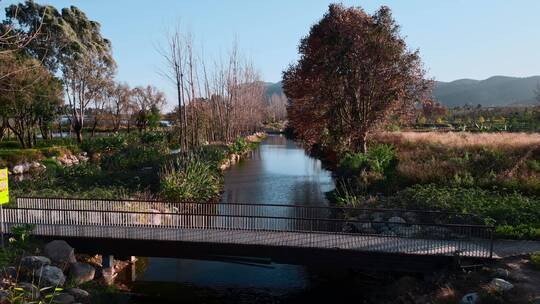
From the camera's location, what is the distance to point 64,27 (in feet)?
150

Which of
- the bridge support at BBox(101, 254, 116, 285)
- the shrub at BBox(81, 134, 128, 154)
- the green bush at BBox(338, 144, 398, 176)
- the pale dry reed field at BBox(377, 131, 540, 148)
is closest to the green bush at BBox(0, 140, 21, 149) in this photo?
the shrub at BBox(81, 134, 128, 154)

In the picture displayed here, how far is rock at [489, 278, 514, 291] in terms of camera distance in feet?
30.8

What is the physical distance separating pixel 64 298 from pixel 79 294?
0.60 metres

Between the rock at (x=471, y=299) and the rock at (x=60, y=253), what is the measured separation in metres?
9.43

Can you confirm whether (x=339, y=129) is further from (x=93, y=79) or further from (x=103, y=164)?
(x=93, y=79)

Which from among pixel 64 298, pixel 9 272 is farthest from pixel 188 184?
pixel 64 298

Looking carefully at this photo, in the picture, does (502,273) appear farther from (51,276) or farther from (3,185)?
(3,185)

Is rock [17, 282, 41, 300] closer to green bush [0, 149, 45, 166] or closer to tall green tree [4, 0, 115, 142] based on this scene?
green bush [0, 149, 45, 166]

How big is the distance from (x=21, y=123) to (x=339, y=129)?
28056 millimetres

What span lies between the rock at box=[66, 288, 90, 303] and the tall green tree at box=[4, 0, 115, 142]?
123ft

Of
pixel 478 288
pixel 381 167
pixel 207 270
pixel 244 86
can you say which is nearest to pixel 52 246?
pixel 207 270

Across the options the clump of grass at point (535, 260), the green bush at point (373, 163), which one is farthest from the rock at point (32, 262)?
the green bush at point (373, 163)

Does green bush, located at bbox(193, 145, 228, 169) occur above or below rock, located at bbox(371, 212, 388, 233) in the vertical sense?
above

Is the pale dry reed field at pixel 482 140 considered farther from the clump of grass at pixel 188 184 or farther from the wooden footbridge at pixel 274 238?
the clump of grass at pixel 188 184
